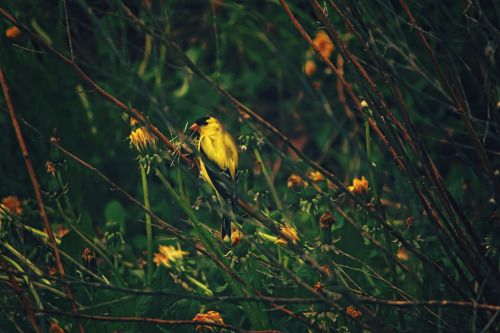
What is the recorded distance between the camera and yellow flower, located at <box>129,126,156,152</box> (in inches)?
40.4

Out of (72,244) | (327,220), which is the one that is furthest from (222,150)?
(72,244)

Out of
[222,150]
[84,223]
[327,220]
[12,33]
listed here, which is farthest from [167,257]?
[12,33]

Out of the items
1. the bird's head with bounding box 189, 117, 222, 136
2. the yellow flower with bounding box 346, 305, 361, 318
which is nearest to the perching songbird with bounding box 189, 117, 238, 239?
the bird's head with bounding box 189, 117, 222, 136

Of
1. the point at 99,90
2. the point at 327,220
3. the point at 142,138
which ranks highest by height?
the point at 99,90

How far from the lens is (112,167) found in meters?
2.21

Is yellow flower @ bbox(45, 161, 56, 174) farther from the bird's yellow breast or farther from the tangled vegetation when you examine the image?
the bird's yellow breast

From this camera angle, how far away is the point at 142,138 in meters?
1.05

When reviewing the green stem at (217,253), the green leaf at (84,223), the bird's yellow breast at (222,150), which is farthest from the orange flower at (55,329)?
the bird's yellow breast at (222,150)

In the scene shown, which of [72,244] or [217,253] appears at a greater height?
[217,253]

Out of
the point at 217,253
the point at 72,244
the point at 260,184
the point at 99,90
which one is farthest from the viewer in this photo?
the point at 260,184

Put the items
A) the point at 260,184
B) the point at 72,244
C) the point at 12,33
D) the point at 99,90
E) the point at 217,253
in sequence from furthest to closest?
the point at 12,33 → the point at 260,184 → the point at 72,244 → the point at 217,253 → the point at 99,90

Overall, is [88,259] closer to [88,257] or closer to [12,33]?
[88,257]

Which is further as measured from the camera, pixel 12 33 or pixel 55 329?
pixel 12 33

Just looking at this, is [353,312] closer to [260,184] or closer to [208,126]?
[260,184]
